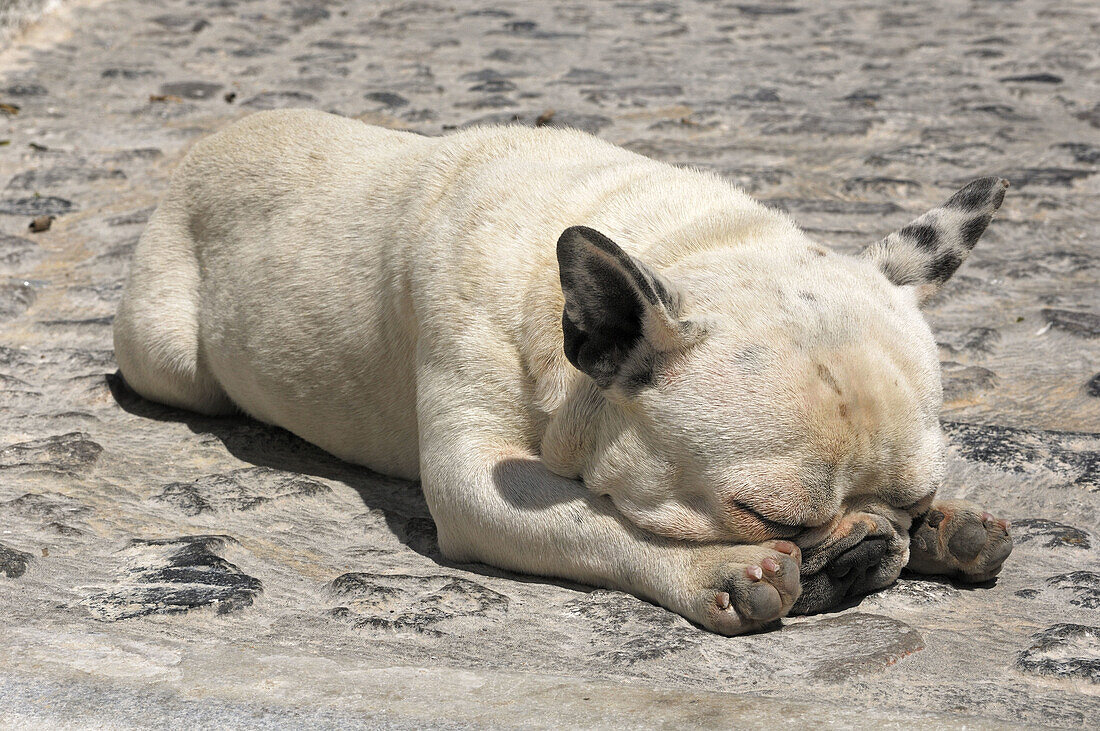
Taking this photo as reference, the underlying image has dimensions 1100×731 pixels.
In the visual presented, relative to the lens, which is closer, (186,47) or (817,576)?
(817,576)

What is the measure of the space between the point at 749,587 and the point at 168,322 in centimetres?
316

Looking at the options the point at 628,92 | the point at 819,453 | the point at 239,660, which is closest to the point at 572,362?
the point at 819,453

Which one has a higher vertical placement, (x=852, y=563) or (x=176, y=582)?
(x=852, y=563)

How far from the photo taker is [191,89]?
998 centimetres

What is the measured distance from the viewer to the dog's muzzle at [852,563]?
3.22m

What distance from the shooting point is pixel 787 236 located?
3.76 metres

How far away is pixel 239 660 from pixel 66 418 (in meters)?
2.69

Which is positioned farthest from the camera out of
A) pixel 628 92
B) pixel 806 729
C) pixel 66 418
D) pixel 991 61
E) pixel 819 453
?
pixel 991 61

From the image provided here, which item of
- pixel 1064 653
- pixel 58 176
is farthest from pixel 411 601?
pixel 58 176

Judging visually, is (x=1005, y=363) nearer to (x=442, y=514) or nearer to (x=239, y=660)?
(x=442, y=514)

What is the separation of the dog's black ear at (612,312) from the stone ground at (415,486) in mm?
708

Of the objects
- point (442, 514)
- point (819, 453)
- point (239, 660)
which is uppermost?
point (819, 453)

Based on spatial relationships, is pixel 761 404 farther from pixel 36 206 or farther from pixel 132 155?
pixel 132 155

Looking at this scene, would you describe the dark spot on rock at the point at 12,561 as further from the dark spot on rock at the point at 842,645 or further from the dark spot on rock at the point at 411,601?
the dark spot on rock at the point at 842,645
